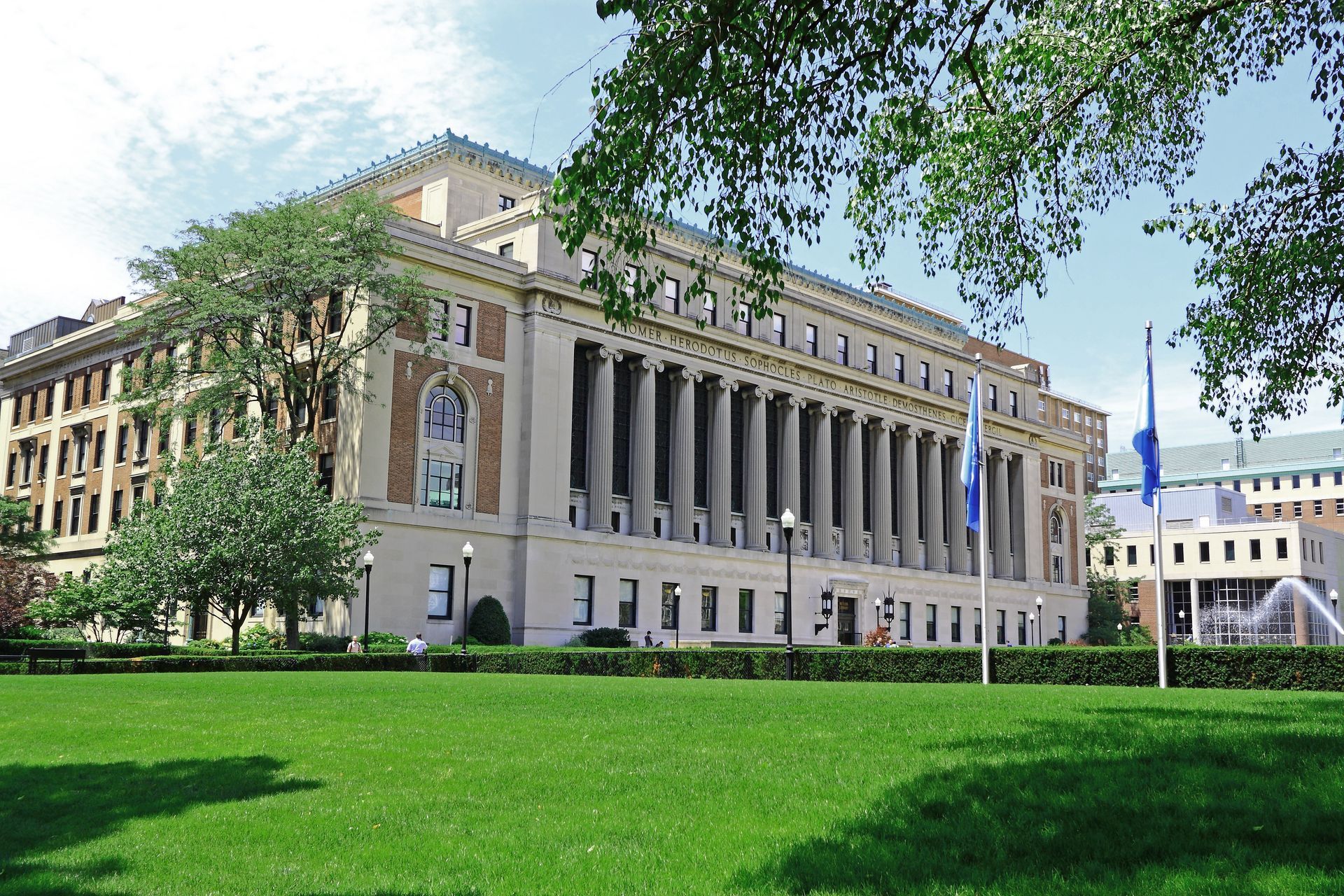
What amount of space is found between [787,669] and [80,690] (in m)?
17.2

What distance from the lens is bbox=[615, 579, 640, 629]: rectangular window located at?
2394 inches

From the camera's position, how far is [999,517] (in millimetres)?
89250

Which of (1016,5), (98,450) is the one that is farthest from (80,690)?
(98,450)

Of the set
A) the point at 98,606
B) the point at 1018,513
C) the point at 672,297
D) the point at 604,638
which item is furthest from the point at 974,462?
the point at 1018,513

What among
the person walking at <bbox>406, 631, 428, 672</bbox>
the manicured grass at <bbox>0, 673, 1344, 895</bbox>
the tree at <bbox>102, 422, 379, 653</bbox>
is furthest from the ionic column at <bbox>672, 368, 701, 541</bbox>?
the manicured grass at <bbox>0, 673, 1344, 895</bbox>

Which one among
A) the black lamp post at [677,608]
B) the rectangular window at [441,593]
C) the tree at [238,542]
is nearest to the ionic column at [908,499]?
the black lamp post at [677,608]

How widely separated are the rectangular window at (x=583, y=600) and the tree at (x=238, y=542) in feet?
49.0

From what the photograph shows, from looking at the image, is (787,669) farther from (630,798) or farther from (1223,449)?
(1223,449)

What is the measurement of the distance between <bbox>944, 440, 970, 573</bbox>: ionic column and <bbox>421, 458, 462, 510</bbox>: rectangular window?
42.0 m

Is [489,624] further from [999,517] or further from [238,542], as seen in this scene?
[999,517]

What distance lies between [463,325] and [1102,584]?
75.1 m

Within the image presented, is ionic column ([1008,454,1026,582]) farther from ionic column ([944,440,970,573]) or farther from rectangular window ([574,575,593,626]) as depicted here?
rectangular window ([574,575,593,626])

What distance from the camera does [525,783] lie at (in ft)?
37.3

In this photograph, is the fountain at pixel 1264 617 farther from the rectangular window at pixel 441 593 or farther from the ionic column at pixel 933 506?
the rectangular window at pixel 441 593
